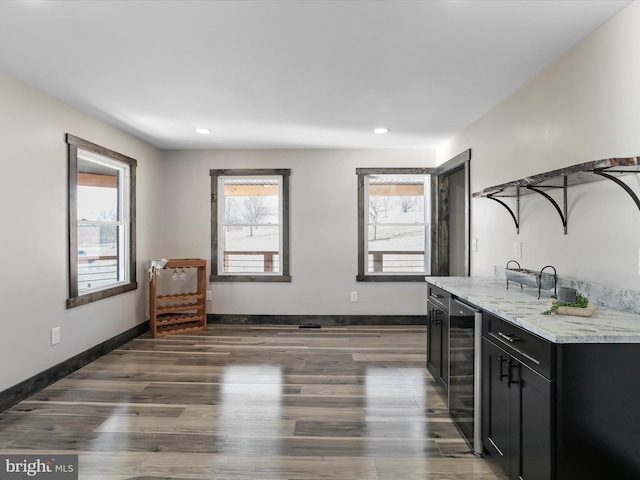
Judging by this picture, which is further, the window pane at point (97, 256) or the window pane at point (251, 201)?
the window pane at point (251, 201)

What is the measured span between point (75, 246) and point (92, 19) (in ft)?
7.17

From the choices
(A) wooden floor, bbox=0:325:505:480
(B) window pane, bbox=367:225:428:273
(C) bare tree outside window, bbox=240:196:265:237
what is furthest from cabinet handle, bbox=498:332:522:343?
(C) bare tree outside window, bbox=240:196:265:237

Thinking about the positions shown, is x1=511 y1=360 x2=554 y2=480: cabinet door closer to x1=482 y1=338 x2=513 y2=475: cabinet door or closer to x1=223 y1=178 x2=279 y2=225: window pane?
x1=482 y1=338 x2=513 y2=475: cabinet door

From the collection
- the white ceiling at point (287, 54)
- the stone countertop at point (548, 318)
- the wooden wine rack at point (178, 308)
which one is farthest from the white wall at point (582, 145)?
the wooden wine rack at point (178, 308)

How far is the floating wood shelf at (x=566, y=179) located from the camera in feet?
5.33

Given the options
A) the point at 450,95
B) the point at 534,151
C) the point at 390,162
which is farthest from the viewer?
the point at 390,162

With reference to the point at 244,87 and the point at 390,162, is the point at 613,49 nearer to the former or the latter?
the point at 244,87

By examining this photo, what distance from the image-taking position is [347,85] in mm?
2998

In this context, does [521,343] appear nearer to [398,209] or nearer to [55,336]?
[55,336]

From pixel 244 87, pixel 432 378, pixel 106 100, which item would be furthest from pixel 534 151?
pixel 106 100

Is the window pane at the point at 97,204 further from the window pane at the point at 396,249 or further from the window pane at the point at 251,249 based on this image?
the window pane at the point at 396,249

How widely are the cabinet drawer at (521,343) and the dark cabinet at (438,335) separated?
73cm

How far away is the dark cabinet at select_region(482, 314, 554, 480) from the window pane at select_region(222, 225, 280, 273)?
11.9 feet

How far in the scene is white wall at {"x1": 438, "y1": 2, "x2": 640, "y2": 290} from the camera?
1.94m
